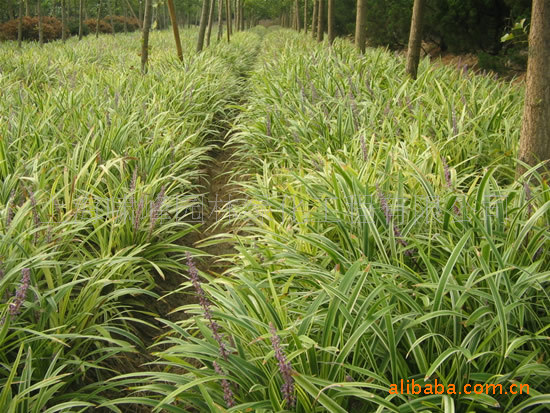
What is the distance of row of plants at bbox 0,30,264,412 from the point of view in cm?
182

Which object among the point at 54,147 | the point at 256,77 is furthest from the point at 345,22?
the point at 54,147

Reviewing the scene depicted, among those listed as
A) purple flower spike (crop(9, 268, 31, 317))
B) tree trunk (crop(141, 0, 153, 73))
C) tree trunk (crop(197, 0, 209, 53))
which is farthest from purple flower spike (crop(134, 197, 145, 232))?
tree trunk (crop(197, 0, 209, 53))

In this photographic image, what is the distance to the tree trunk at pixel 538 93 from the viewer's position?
2.62m

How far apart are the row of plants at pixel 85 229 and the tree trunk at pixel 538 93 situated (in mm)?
2094

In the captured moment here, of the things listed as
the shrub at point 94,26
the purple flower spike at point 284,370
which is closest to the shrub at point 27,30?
the shrub at point 94,26

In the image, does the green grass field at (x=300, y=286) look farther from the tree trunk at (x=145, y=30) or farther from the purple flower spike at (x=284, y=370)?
the tree trunk at (x=145, y=30)

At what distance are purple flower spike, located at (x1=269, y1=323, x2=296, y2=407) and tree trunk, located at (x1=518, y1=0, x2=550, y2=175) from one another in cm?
201

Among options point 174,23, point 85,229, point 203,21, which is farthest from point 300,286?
point 203,21

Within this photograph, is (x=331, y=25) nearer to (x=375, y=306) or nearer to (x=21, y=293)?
(x=375, y=306)

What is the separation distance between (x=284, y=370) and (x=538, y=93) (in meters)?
2.27

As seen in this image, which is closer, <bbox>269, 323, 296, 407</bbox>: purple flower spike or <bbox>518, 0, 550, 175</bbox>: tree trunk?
<bbox>269, 323, 296, 407</bbox>: purple flower spike

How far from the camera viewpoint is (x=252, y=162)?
4.48 meters

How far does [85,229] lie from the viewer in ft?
8.89

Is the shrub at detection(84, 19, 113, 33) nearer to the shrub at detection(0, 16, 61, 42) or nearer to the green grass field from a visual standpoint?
the shrub at detection(0, 16, 61, 42)
